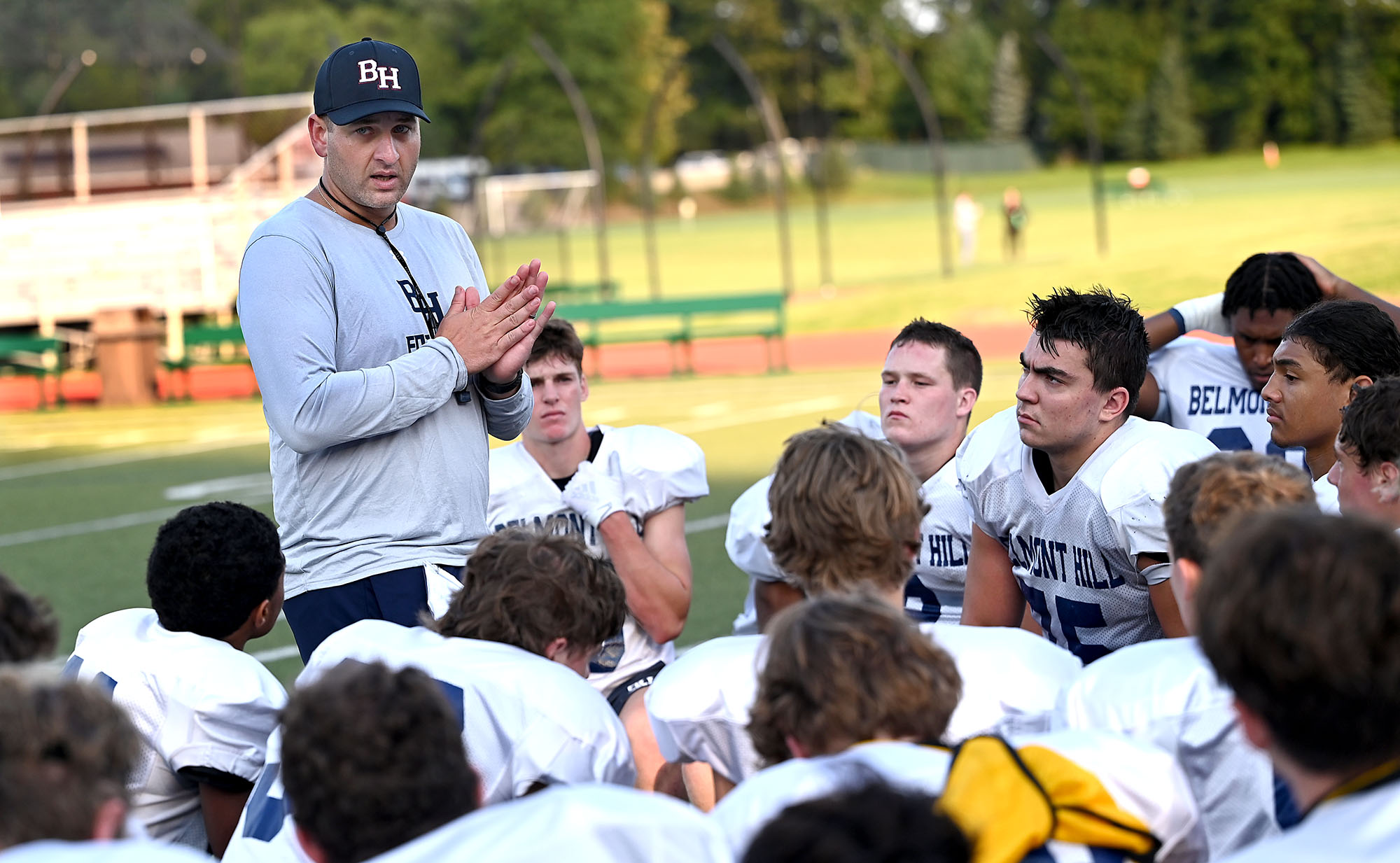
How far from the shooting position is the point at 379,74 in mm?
3477

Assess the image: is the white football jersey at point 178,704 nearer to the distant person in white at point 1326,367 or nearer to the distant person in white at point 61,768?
the distant person in white at point 61,768

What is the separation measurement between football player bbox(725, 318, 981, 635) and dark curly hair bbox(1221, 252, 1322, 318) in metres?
1.20

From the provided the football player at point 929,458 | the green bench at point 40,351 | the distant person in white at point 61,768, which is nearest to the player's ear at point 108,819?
the distant person in white at point 61,768

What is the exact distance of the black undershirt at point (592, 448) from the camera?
4.62 metres

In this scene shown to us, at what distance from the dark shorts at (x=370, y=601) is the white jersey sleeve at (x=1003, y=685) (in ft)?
4.53

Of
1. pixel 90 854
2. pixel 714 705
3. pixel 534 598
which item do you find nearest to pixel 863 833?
pixel 90 854

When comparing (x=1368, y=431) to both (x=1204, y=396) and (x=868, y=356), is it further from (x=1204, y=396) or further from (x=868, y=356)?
(x=868, y=356)

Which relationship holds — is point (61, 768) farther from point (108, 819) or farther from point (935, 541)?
point (935, 541)

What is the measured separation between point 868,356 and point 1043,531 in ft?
50.7

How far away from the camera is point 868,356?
19.2 meters

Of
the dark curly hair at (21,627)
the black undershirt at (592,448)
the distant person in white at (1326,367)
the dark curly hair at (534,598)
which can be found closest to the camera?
the dark curly hair at (21,627)

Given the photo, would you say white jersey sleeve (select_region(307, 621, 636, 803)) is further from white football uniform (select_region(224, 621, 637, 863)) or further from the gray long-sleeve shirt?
the gray long-sleeve shirt

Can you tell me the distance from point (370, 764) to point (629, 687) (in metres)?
2.26

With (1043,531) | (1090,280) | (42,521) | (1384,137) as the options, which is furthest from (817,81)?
(1043,531)
